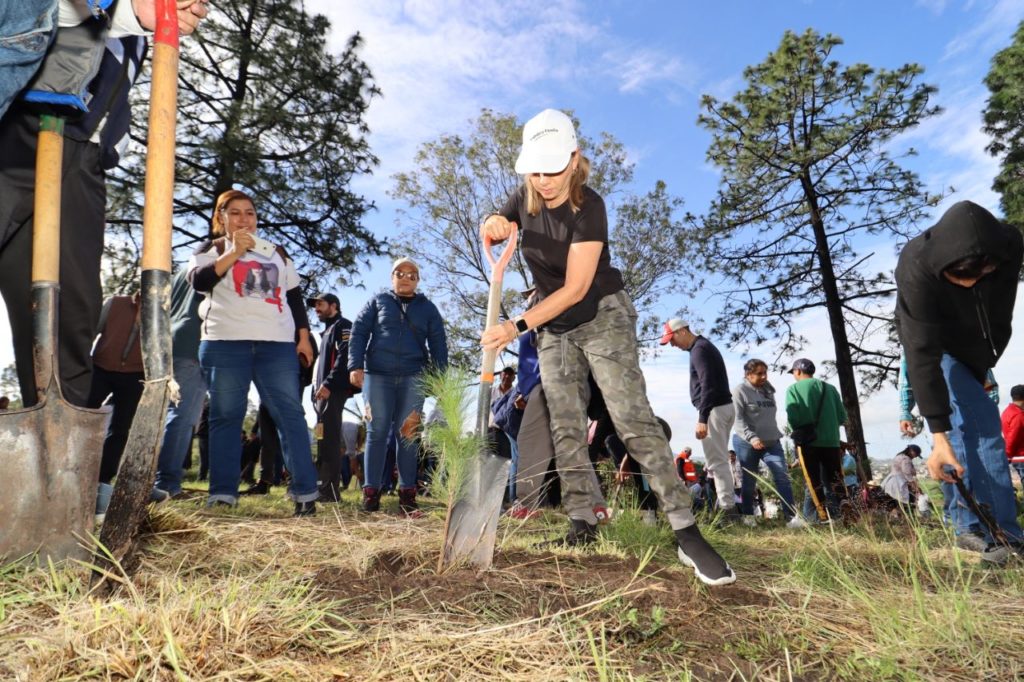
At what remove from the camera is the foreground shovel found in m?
1.85

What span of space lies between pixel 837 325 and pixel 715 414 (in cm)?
894

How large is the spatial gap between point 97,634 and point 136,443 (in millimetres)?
594

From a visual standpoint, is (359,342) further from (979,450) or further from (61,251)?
(979,450)

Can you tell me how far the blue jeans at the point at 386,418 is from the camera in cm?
495

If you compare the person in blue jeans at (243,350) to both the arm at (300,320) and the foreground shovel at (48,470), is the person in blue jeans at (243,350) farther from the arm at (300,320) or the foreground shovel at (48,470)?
the foreground shovel at (48,470)

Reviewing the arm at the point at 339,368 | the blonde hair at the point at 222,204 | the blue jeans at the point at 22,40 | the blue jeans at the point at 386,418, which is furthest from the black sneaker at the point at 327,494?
the blue jeans at the point at 22,40

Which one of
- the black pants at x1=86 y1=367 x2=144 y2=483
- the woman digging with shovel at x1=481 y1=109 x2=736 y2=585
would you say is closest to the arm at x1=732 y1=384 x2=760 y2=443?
the woman digging with shovel at x1=481 y1=109 x2=736 y2=585

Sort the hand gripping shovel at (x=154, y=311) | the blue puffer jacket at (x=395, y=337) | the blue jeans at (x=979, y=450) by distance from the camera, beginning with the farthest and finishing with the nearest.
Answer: the blue puffer jacket at (x=395, y=337) → the blue jeans at (x=979, y=450) → the hand gripping shovel at (x=154, y=311)

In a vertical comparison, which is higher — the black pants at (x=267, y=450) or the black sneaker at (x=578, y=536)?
the black pants at (x=267, y=450)

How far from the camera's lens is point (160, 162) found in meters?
2.04

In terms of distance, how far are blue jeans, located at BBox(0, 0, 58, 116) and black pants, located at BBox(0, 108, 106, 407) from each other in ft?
0.51

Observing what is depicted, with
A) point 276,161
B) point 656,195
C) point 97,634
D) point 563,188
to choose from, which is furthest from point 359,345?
point 656,195

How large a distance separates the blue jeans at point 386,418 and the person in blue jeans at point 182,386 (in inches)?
47.7

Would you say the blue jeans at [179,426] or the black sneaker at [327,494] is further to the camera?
the black sneaker at [327,494]
